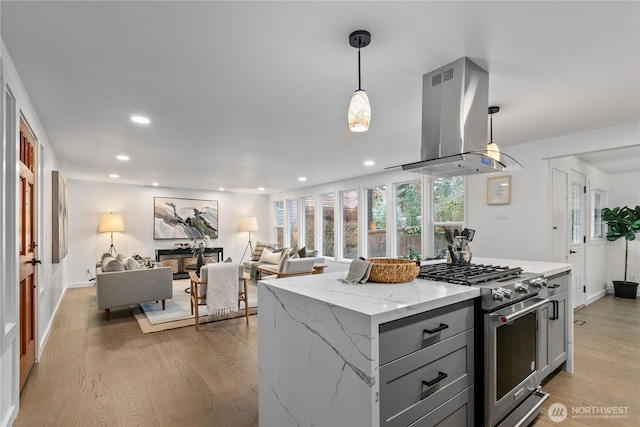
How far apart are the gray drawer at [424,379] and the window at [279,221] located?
8037mm

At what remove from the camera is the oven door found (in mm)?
1757

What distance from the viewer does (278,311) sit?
6.08ft

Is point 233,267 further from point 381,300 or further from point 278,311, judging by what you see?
point 381,300

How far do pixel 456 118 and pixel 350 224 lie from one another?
206 inches

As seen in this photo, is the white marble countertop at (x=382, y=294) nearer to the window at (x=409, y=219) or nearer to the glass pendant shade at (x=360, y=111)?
the glass pendant shade at (x=360, y=111)

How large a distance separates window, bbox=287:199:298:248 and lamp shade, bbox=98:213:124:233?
4020 millimetres

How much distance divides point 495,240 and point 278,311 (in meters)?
3.54

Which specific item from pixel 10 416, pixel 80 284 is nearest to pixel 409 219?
pixel 10 416

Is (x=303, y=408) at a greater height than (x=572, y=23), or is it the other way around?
(x=572, y=23)

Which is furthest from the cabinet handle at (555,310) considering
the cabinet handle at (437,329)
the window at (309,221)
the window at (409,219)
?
the window at (309,221)

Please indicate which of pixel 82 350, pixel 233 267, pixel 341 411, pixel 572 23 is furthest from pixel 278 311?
pixel 82 350

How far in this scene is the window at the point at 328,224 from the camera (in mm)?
7816

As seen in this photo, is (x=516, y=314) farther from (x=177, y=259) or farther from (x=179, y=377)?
(x=177, y=259)

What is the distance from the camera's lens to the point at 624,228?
559 centimetres
